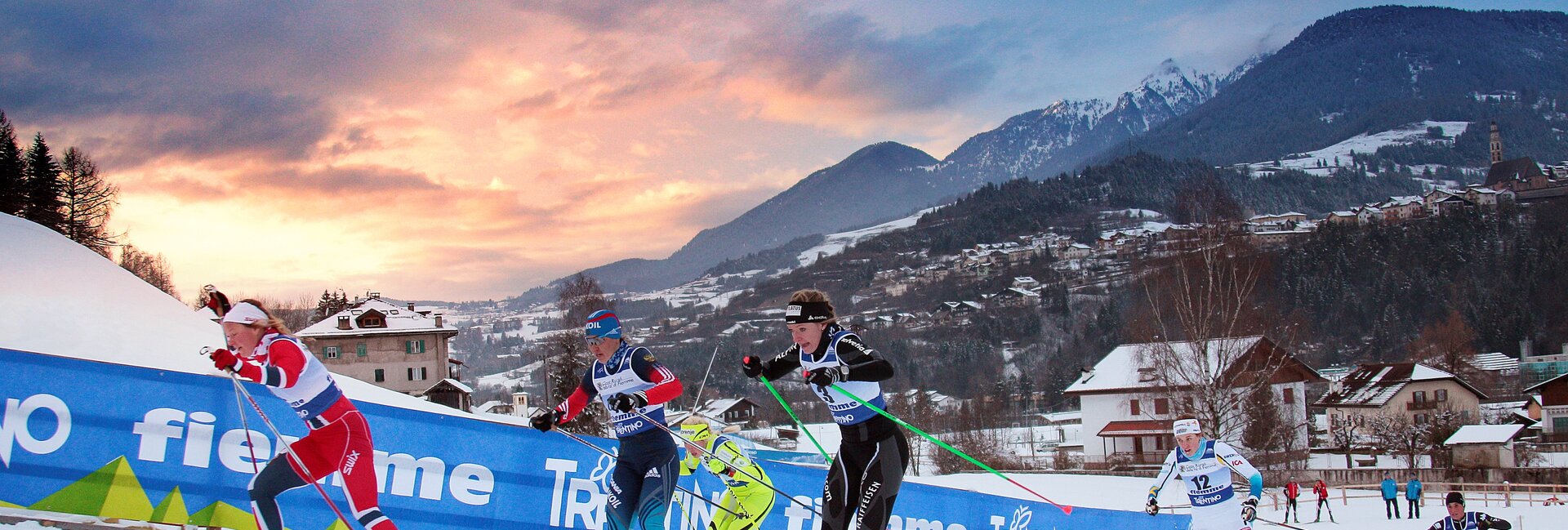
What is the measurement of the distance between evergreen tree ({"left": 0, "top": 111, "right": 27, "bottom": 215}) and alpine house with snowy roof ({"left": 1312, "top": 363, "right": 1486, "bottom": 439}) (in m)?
78.3

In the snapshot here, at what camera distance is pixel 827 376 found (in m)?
6.49

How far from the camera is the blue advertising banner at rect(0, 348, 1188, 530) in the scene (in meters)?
7.18

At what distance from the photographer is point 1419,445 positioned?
5816 centimetres

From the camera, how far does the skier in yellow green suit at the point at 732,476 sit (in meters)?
9.80

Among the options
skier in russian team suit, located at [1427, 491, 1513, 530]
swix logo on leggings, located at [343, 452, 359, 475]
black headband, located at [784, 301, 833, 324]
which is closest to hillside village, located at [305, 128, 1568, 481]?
skier in russian team suit, located at [1427, 491, 1513, 530]

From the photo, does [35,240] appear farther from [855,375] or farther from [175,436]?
[855,375]

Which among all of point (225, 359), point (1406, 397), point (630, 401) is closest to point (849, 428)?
point (630, 401)

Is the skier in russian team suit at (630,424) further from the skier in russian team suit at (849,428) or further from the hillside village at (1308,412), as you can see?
the hillside village at (1308,412)

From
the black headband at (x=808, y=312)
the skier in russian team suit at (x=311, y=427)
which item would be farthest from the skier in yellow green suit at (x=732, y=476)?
the skier in russian team suit at (x=311, y=427)

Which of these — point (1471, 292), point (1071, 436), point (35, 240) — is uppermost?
point (35, 240)

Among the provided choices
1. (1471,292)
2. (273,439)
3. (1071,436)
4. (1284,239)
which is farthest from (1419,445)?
(1284,239)

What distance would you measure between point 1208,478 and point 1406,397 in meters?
76.0

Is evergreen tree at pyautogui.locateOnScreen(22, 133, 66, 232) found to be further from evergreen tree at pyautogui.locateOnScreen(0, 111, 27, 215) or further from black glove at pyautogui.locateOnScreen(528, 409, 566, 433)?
black glove at pyautogui.locateOnScreen(528, 409, 566, 433)

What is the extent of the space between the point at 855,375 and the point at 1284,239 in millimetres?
215464
